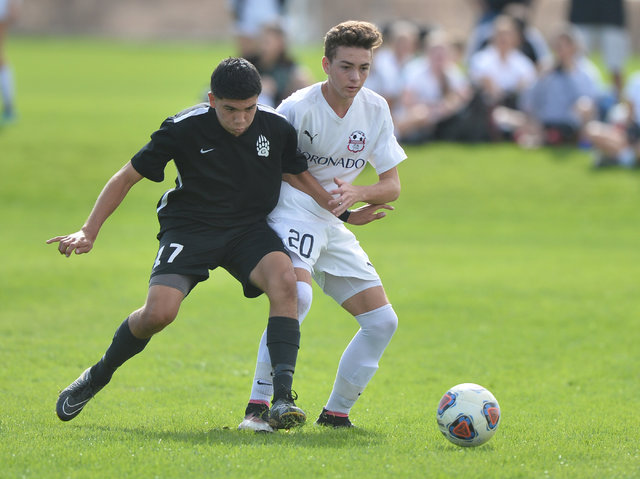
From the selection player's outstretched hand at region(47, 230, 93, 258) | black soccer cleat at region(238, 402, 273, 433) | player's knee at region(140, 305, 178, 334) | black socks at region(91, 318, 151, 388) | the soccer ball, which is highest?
player's outstretched hand at region(47, 230, 93, 258)

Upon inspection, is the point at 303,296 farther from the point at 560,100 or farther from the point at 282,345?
the point at 560,100

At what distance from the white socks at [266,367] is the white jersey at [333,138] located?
58 cm

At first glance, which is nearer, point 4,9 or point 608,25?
point 4,9

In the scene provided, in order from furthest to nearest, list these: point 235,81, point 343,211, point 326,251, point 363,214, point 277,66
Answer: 1. point 277,66
2. point 363,214
3. point 326,251
4. point 343,211
5. point 235,81

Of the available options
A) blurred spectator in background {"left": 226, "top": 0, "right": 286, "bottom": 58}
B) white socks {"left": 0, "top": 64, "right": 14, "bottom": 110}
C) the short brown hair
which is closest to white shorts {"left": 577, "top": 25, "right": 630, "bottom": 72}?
blurred spectator in background {"left": 226, "top": 0, "right": 286, "bottom": 58}

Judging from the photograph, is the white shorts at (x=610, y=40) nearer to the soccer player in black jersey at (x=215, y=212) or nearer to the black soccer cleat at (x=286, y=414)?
the soccer player in black jersey at (x=215, y=212)

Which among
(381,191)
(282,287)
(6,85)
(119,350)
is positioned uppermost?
(381,191)

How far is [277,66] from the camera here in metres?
16.6

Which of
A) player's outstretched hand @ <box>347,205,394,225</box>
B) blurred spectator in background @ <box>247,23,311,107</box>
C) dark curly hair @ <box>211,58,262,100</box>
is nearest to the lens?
dark curly hair @ <box>211,58,262,100</box>

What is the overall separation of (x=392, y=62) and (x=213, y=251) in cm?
1349

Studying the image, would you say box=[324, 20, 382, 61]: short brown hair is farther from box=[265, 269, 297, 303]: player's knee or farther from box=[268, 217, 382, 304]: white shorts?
box=[265, 269, 297, 303]: player's knee

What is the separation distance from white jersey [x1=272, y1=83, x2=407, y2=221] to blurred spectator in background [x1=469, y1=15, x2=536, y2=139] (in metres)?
12.2

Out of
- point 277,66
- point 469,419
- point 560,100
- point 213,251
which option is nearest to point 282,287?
point 213,251

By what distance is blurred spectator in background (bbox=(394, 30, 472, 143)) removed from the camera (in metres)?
18.0
